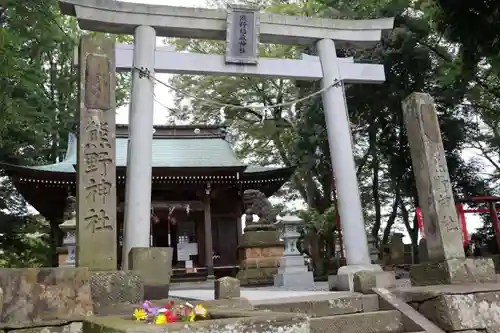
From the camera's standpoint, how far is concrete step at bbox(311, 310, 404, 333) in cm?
438

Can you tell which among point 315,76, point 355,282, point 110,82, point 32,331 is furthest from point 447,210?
point 32,331

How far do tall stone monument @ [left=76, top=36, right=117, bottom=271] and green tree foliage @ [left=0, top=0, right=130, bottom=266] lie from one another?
1888 mm

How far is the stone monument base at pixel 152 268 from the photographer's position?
495 cm

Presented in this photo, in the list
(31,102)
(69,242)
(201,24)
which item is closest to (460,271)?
(201,24)

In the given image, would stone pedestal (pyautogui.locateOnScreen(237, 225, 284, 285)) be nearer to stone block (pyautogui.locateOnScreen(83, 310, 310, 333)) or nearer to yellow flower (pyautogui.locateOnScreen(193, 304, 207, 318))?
yellow flower (pyautogui.locateOnScreen(193, 304, 207, 318))

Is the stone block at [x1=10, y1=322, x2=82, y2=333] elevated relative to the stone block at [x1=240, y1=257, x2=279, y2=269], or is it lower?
lower

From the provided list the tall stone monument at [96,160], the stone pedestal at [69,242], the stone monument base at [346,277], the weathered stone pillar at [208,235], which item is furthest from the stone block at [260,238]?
the tall stone monument at [96,160]

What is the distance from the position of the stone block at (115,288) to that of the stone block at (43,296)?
258mm

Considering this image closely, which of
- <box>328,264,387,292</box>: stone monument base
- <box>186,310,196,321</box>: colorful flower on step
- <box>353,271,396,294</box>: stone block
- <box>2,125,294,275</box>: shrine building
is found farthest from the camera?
<box>2,125,294,275</box>: shrine building

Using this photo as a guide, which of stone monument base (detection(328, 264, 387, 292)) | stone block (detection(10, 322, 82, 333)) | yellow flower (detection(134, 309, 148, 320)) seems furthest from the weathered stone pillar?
yellow flower (detection(134, 309, 148, 320))

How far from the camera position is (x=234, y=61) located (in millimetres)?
8203

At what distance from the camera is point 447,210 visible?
5801 mm

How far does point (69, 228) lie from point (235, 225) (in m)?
7.09

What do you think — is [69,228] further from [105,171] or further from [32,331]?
[32,331]
